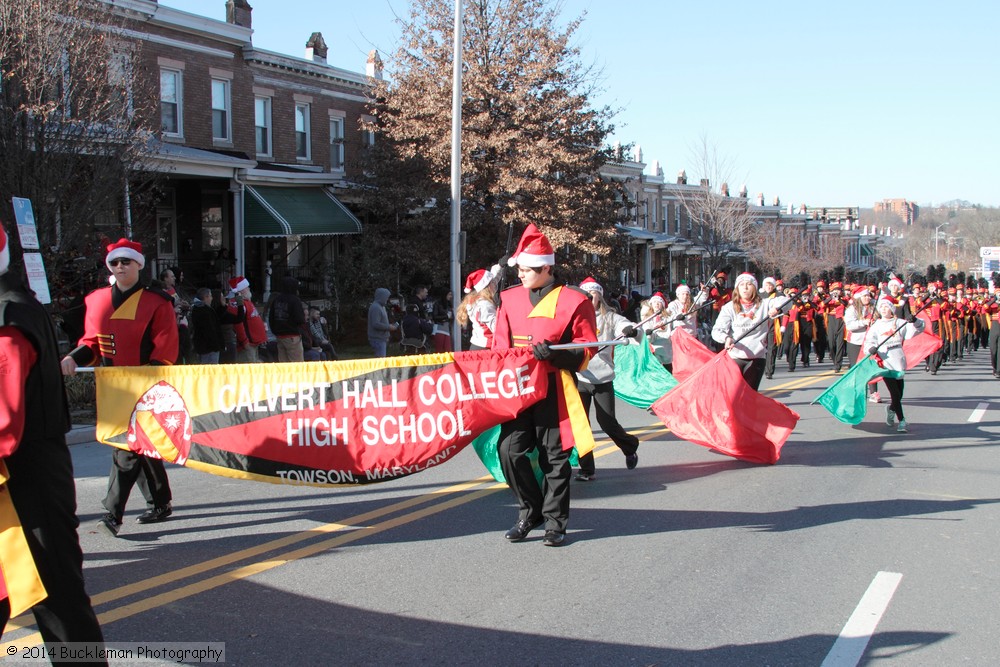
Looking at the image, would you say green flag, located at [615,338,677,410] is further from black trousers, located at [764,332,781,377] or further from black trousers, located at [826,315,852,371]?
black trousers, located at [826,315,852,371]

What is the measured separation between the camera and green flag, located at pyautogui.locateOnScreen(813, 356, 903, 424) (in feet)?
36.3

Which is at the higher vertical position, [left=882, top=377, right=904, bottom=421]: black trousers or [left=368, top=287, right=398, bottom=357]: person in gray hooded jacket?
[left=368, top=287, right=398, bottom=357]: person in gray hooded jacket

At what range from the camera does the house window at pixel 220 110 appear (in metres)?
25.0

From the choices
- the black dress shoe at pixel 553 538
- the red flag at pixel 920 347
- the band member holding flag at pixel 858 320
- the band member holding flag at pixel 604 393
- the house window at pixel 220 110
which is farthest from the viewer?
the house window at pixel 220 110

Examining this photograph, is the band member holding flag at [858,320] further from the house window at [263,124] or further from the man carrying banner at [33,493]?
the house window at [263,124]

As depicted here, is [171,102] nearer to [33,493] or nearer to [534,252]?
[534,252]

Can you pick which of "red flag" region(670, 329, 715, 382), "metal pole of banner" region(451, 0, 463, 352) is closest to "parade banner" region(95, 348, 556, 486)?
→ "red flag" region(670, 329, 715, 382)

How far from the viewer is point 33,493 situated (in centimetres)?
343

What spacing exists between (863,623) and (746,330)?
5365 millimetres

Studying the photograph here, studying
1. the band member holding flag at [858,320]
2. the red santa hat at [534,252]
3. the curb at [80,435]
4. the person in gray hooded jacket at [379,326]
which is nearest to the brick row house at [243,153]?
the person in gray hooded jacket at [379,326]

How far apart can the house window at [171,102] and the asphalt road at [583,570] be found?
16.6 m

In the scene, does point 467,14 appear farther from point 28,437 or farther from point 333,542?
point 28,437

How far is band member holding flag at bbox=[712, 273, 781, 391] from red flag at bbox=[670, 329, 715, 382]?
113 cm

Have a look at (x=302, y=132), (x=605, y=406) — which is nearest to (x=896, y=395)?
(x=605, y=406)
